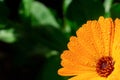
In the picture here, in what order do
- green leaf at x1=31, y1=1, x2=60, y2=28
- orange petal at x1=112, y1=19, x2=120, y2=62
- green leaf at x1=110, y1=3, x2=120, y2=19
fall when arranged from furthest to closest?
1. green leaf at x1=31, y1=1, x2=60, y2=28
2. green leaf at x1=110, y1=3, x2=120, y2=19
3. orange petal at x1=112, y1=19, x2=120, y2=62

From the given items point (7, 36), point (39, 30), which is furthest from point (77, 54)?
point (7, 36)

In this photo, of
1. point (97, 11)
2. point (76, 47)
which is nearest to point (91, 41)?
point (76, 47)

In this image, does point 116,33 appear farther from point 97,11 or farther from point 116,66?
point 97,11

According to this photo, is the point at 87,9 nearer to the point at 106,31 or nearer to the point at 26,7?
the point at 26,7

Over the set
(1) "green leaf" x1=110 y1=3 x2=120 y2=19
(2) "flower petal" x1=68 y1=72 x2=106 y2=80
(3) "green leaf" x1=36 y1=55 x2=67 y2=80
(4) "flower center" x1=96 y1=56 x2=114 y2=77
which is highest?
(1) "green leaf" x1=110 y1=3 x2=120 y2=19

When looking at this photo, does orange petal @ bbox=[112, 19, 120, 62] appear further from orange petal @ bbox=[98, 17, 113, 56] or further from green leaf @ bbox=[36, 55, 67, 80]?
green leaf @ bbox=[36, 55, 67, 80]

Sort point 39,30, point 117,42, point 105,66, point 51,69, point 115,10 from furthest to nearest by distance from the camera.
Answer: point 39,30, point 51,69, point 115,10, point 105,66, point 117,42

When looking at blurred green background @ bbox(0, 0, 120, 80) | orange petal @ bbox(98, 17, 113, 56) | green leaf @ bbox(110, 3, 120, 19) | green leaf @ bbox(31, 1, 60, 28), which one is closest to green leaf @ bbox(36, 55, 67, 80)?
blurred green background @ bbox(0, 0, 120, 80)

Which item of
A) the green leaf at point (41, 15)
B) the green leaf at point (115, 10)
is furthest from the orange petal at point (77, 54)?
the green leaf at point (41, 15)
